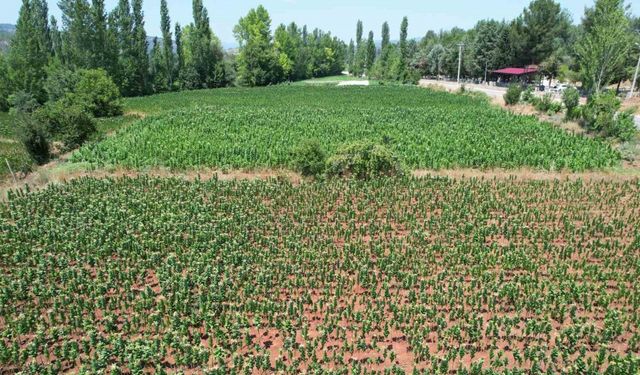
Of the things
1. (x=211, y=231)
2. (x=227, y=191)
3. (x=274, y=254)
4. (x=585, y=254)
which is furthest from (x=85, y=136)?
(x=585, y=254)

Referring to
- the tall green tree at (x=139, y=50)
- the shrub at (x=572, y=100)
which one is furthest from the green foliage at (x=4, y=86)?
the shrub at (x=572, y=100)

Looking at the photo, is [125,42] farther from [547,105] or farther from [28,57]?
[547,105]

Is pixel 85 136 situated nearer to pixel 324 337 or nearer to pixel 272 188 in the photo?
pixel 272 188

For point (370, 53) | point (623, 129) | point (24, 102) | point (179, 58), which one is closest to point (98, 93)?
point (24, 102)

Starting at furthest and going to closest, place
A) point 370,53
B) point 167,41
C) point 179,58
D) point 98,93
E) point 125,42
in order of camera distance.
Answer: point 370,53, point 179,58, point 167,41, point 125,42, point 98,93

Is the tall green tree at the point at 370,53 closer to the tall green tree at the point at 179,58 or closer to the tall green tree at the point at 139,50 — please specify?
the tall green tree at the point at 179,58
